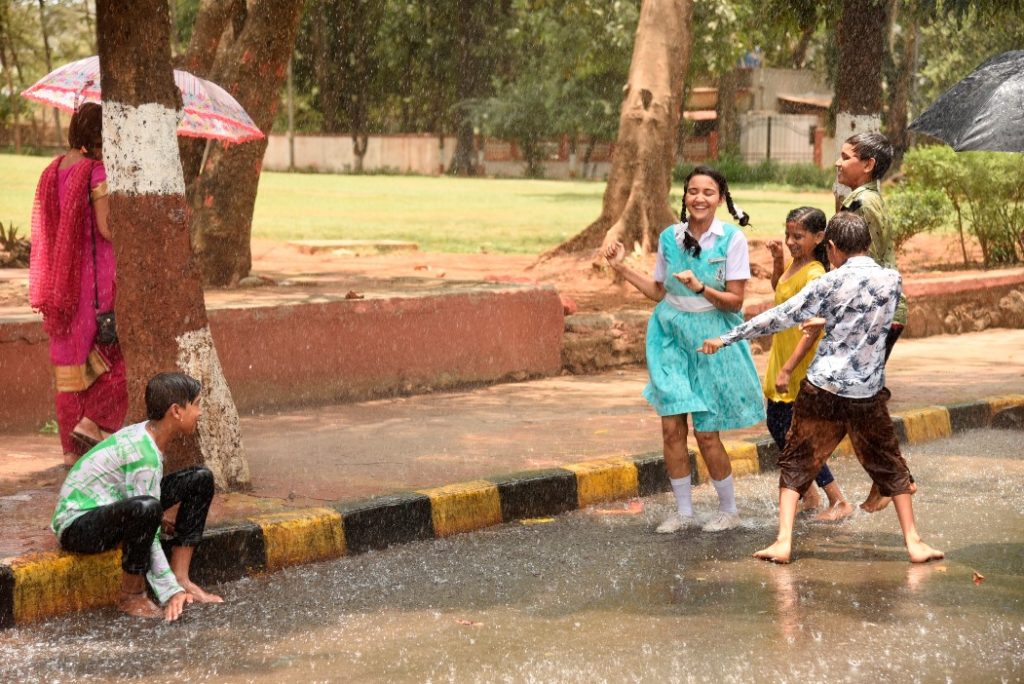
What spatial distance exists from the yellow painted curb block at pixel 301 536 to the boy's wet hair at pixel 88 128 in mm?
1954

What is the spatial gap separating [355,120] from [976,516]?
51.5 metres

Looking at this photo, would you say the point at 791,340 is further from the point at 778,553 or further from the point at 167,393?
the point at 167,393

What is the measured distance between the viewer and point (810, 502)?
7.22 meters

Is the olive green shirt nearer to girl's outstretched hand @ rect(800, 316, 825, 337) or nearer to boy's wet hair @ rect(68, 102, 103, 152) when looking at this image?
girl's outstretched hand @ rect(800, 316, 825, 337)

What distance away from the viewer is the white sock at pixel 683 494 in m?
6.70

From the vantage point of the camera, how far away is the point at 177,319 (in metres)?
6.50

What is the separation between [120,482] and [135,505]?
15 centimetres

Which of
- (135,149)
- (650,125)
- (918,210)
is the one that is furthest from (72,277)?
(918,210)

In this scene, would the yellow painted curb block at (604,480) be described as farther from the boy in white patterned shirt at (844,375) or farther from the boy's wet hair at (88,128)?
the boy's wet hair at (88,128)

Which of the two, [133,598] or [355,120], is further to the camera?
[355,120]

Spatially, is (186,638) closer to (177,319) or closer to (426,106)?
(177,319)

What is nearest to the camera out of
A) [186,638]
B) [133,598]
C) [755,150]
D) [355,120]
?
[186,638]

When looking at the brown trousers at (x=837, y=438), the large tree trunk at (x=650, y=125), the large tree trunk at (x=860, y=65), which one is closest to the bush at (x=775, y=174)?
the large tree trunk at (x=650, y=125)

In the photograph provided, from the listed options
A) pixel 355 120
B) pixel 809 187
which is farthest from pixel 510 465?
pixel 355 120
